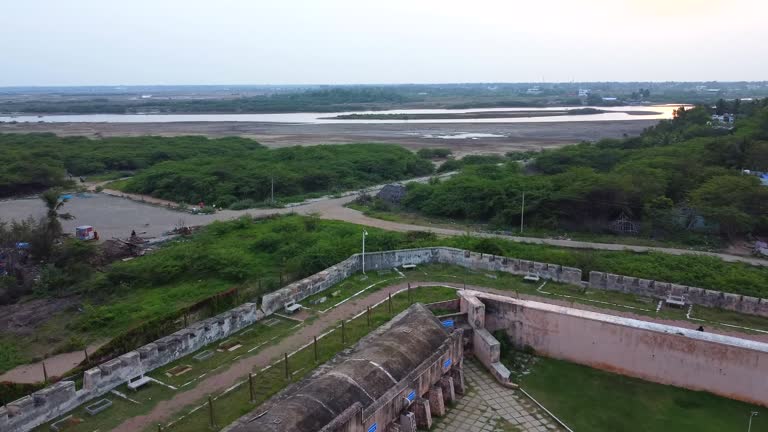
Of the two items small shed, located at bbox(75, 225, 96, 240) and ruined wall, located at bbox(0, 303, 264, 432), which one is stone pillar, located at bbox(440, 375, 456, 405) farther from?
small shed, located at bbox(75, 225, 96, 240)

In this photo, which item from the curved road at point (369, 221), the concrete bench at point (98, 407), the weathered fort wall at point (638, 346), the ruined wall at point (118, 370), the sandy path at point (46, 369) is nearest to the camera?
the ruined wall at point (118, 370)

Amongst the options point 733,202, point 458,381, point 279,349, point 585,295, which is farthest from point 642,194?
point 279,349

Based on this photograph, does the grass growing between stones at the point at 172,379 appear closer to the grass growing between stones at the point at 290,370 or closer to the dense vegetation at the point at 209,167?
the grass growing between stones at the point at 290,370

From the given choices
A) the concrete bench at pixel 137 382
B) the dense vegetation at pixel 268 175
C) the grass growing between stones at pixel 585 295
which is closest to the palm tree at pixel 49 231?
the dense vegetation at pixel 268 175

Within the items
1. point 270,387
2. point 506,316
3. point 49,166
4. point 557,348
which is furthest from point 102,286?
point 49,166

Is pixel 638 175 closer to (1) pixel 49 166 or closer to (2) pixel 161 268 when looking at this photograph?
(2) pixel 161 268

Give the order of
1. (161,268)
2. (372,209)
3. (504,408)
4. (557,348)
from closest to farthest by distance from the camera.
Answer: (504,408), (557,348), (161,268), (372,209)

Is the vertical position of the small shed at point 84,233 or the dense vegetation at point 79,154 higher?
the dense vegetation at point 79,154
